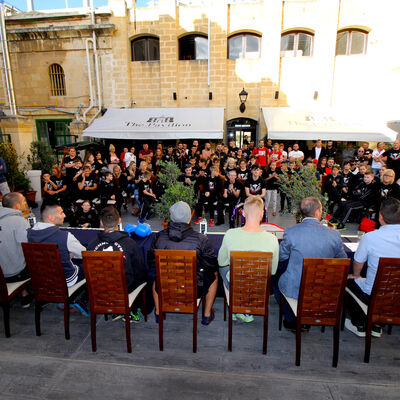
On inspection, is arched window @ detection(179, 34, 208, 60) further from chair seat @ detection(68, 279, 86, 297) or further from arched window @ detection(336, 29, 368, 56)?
chair seat @ detection(68, 279, 86, 297)

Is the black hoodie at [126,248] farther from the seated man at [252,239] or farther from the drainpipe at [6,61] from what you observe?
the drainpipe at [6,61]

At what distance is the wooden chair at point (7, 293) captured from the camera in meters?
3.04

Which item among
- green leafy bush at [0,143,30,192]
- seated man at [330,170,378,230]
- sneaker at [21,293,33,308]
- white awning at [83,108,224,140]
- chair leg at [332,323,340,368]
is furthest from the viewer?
white awning at [83,108,224,140]

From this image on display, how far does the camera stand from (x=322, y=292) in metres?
2.67

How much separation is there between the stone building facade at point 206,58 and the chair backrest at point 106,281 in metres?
11.1

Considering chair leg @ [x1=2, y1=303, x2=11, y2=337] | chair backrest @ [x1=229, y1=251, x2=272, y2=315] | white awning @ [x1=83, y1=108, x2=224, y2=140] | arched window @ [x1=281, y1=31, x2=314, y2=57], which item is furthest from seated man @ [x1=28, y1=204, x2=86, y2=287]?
arched window @ [x1=281, y1=31, x2=314, y2=57]

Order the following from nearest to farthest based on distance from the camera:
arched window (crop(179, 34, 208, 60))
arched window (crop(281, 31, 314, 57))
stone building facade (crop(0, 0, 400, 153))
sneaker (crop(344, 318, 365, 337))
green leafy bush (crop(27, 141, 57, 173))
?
sneaker (crop(344, 318, 365, 337)) < green leafy bush (crop(27, 141, 57, 173)) < stone building facade (crop(0, 0, 400, 153)) < arched window (crop(281, 31, 314, 57)) < arched window (crop(179, 34, 208, 60))

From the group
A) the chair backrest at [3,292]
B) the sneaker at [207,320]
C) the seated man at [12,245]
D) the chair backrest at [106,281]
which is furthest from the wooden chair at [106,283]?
the seated man at [12,245]

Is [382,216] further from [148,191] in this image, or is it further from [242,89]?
[242,89]

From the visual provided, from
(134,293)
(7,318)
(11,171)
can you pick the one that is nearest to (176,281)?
(134,293)

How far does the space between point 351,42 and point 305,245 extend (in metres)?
12.8

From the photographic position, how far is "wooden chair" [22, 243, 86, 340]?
2938 millimetres

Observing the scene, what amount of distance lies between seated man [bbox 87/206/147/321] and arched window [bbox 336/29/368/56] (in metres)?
13.2

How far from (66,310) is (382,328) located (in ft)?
11.9
